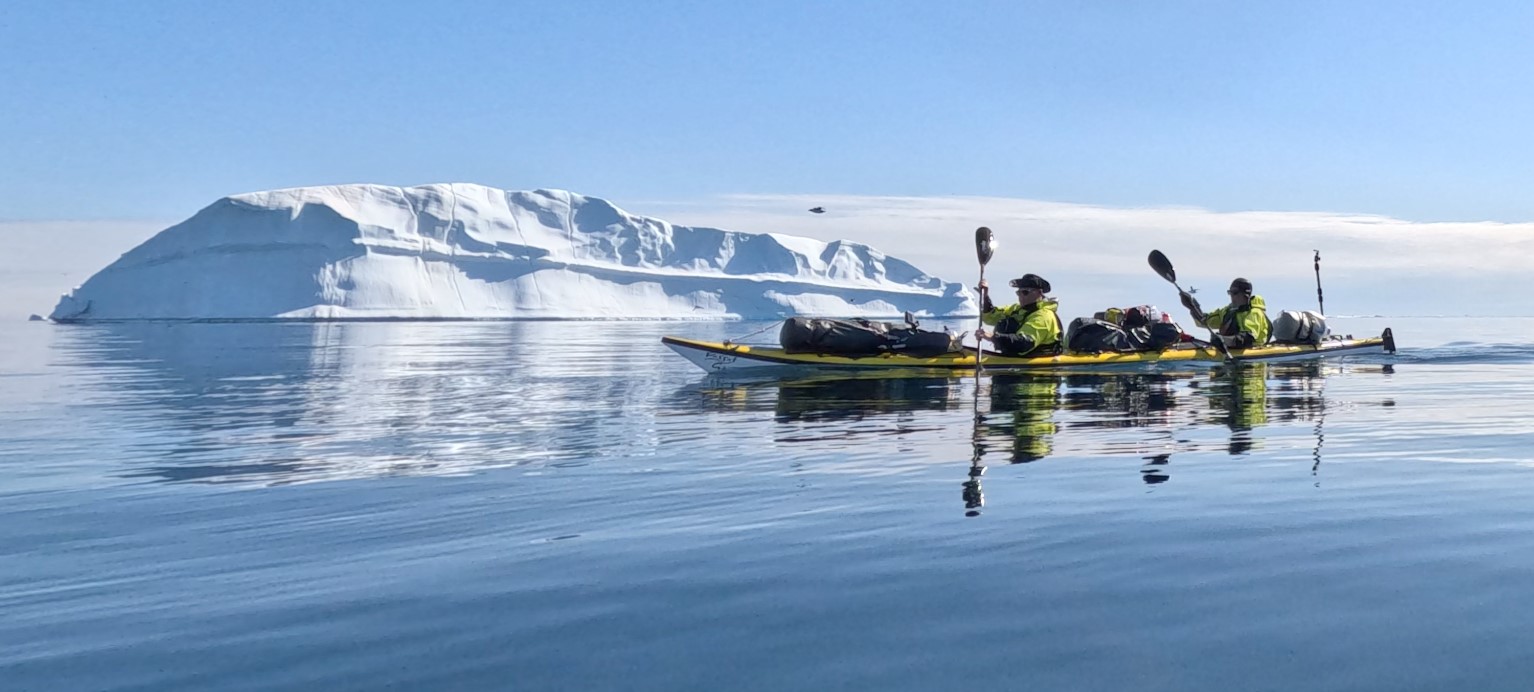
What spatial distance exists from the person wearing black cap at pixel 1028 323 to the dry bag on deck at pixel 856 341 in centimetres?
86

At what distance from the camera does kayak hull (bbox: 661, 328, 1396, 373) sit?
17750 millimetres

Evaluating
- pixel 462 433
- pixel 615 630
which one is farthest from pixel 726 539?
pixel 462 433

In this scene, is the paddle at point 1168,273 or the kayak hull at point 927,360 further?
the paddle at point 1168,273

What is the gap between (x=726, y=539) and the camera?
5383mm

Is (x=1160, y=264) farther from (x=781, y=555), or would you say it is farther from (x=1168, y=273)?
(x=781, y=555)

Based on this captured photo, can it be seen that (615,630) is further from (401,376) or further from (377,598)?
(401,376)

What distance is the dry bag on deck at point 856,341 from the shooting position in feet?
59.3

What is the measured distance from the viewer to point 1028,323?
58.1ft

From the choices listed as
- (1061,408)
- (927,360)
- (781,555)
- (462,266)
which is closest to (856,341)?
(927,360)

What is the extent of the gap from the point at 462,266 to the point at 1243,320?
142 meters

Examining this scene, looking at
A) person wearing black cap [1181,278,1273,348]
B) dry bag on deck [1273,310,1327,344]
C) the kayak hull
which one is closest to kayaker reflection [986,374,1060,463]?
the kayak hull

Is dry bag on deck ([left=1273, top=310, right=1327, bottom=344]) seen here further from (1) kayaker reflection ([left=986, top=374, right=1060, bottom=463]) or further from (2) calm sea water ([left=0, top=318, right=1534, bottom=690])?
(2) calm sea water ([left=0, top=318, right=1534, bottom=690])

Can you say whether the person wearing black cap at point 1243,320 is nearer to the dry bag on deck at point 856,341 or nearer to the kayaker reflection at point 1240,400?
the kayaker reflection at point 1240,400

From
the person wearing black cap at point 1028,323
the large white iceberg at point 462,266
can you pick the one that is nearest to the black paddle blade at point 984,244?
the person wearing black cap at point 1028,323
